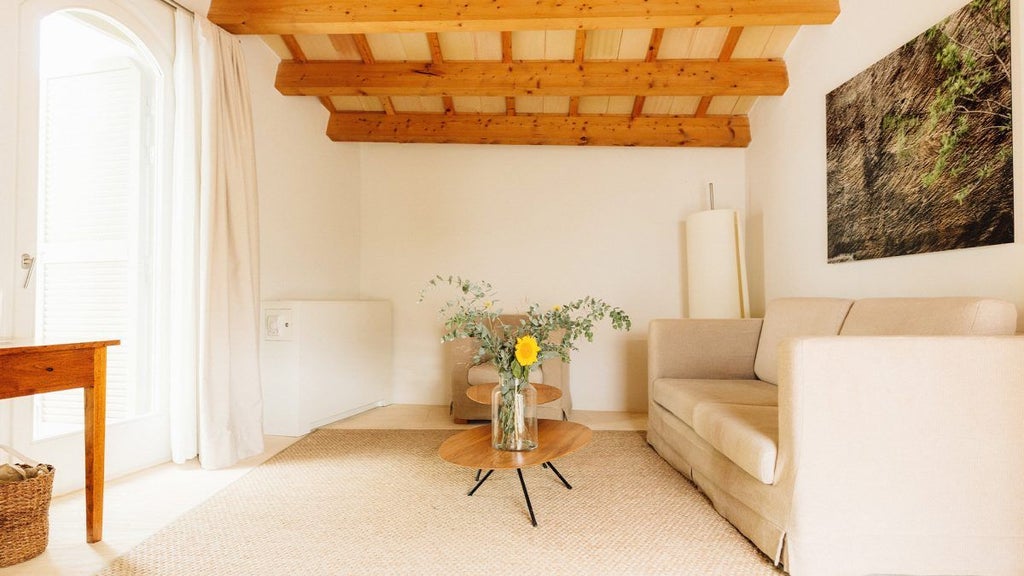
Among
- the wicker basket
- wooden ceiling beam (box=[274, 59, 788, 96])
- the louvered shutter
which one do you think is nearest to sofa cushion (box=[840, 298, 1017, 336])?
wooden ceiling beam (box=[274, 59, 788, 96])

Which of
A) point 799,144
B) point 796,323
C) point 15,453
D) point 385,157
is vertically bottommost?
point 15,453

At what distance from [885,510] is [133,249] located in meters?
3.32

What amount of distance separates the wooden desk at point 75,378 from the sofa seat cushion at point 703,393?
7.43 feet

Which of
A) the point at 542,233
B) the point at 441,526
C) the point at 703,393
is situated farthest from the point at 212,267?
the point at 703,393

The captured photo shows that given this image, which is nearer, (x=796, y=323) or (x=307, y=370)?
(x=796, y=323)

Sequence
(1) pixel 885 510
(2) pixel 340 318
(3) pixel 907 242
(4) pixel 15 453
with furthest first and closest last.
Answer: (2) pixel 340 318 < (3) pixel 907 242 < (4) pixel 15 453 < (1) pixel 885 510

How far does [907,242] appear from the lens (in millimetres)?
2197

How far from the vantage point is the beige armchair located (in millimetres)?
3113

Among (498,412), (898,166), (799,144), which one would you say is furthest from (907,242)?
(498,412)

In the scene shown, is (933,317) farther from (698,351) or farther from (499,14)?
Result: (499,14)

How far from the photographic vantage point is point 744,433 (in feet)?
5.28

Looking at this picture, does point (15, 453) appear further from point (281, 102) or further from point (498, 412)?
point (281, 102)

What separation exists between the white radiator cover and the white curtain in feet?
1.00

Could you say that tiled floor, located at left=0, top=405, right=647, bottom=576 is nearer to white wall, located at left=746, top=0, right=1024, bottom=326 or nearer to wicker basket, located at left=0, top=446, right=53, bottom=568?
wicker basket, located at left=0, top=446, right=53, bottom=568
